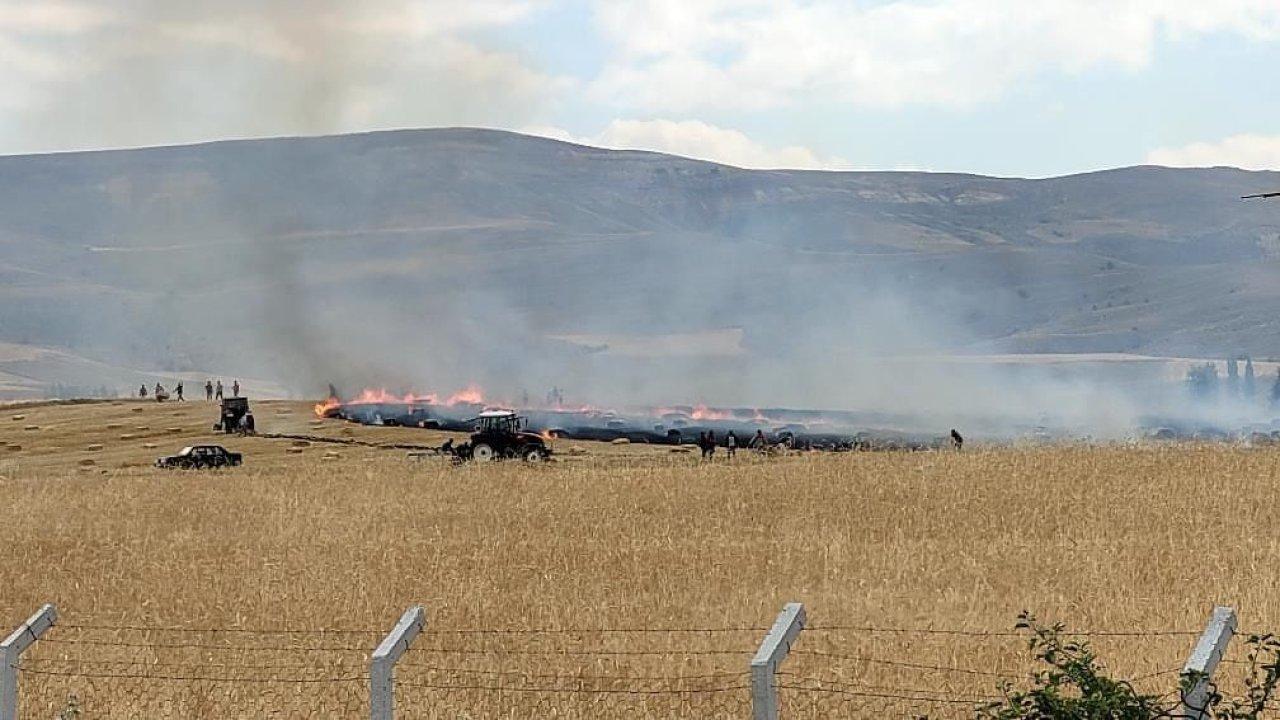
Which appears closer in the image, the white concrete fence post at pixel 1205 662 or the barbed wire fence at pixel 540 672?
the white concrete fence post at pixel 1205 662

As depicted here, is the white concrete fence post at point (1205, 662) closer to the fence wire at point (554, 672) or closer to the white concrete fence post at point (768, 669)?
the white concrete fence post at point (768, 669)

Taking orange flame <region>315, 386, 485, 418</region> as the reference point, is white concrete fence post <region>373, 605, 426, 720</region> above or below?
below

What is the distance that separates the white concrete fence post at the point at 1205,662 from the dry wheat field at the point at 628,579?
4.18 metres

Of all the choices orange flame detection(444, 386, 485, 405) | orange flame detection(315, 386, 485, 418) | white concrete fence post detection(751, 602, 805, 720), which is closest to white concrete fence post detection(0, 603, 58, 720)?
white concrete fence post detection(751, 602, 805, 720)

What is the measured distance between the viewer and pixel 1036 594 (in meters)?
23.7

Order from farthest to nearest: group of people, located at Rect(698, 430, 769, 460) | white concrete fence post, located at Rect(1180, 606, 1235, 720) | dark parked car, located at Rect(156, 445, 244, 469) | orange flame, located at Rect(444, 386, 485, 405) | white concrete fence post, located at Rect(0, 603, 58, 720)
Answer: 1. orange flame, located at Rect(444, 386, 485, 405)
2. group of people, located at Rect(698, 430, 769, 460)
3. dark parked car, located at Rect(156, 445, 244, 469)
4. white concrete fence post, located at Rect(0, 603, 58, 720)
5. white concrete fence post, located at Rect(1180, 606, 1235, 720)

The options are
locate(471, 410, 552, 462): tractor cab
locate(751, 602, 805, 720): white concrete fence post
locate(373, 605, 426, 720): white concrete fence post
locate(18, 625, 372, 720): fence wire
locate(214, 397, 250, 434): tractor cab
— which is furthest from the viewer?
locate(214, 397, 250, 434): tractor cab

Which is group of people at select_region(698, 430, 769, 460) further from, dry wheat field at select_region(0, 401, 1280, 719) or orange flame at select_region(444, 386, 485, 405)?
orange flame at select_region(444, 386, 485, 405)

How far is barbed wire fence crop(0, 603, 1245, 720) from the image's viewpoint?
17375 mm

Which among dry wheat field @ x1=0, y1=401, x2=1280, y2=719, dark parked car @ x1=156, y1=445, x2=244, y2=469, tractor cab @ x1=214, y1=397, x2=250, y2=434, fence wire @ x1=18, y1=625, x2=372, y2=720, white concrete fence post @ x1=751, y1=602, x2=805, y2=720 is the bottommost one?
fence wire @ x1=18, y1=625, x2=372, y2=720

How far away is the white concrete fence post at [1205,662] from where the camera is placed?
1097cm

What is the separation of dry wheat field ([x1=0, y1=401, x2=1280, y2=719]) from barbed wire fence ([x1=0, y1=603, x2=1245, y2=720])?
6 cm

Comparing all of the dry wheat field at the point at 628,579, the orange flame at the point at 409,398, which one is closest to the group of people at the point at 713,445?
the dry wheat field at the point at 628,579

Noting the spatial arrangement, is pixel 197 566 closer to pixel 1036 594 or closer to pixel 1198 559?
pixel 1036 594
